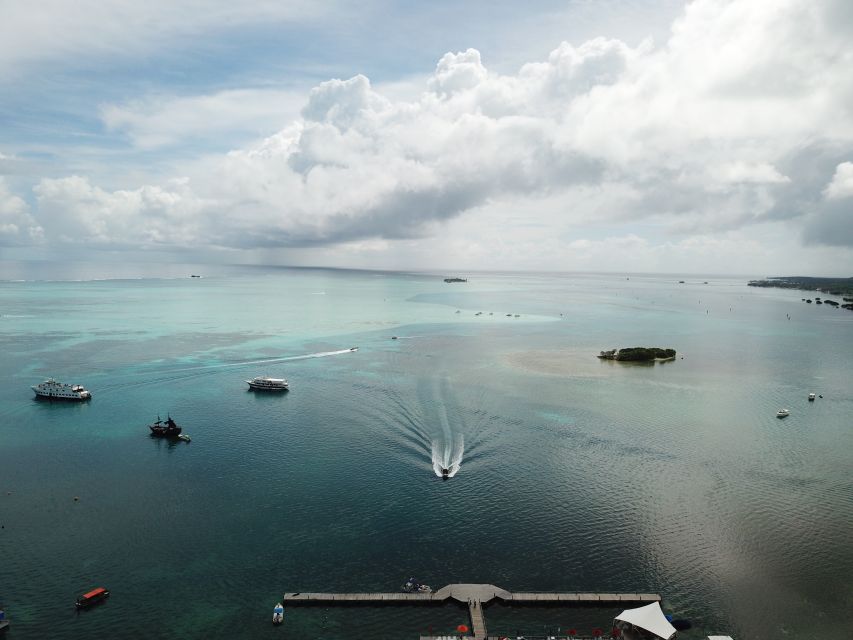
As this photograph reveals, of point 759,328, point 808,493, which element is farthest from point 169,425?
point 759,328

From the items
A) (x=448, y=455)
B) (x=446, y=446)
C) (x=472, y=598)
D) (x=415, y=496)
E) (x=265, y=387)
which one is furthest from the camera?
(x=265, y=387)

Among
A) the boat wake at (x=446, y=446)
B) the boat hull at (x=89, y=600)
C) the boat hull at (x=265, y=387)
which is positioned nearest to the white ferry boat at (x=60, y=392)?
the boat hull at (x=265, y=387)

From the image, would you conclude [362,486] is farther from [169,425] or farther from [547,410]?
[547,410]

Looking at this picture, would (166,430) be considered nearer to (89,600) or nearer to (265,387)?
(265,387)

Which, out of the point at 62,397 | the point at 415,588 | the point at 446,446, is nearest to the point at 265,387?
the point at 62,397

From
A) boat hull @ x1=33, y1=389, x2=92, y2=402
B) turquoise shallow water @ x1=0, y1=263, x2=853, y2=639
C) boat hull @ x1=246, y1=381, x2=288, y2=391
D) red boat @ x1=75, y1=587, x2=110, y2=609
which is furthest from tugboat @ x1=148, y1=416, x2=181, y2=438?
red boat @ x1=75, y1=587, x2=110, y2=609

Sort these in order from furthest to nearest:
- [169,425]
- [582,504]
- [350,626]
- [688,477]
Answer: [169,425]
[688,477]
[582,504]
[350,626]
